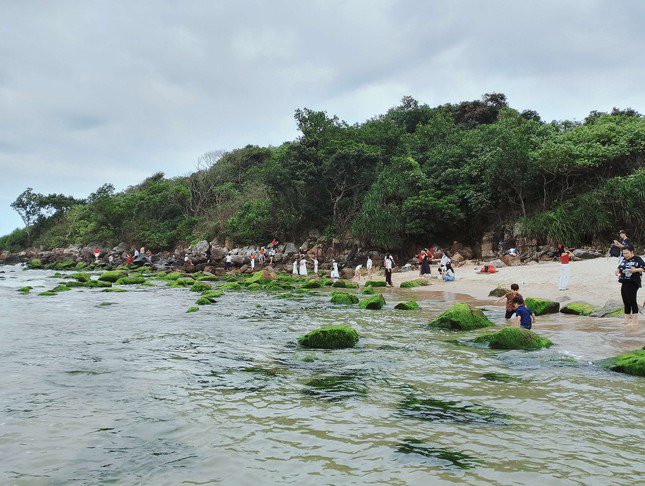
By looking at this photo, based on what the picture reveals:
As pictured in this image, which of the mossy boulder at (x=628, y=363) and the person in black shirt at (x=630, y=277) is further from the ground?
the person in black shirt at (x=630, y=277)

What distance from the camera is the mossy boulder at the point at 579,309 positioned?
499 inches

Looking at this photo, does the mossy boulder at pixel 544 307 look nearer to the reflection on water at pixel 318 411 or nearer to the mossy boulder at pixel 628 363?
the reflection on water at pixel 318 411

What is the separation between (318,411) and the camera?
5840 millimetres

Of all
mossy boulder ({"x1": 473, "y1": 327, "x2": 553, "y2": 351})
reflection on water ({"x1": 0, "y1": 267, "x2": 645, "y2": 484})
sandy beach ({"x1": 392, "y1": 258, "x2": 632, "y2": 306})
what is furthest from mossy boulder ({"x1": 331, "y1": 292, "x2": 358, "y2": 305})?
mossy boulder ({"x1": 473, "y1": 327, "x2": 553, "y2": 351})

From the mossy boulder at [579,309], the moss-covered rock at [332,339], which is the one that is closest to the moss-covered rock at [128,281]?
the moss-covered rock at [332,339]

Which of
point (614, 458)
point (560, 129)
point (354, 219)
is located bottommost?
point (614, 458)

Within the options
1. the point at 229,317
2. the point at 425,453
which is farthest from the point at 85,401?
the point at 229,317

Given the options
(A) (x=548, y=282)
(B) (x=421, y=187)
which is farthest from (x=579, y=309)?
(B) (x=421, y=187)

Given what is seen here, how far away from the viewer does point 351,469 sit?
425 cm

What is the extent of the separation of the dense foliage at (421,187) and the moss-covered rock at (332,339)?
21242 mm

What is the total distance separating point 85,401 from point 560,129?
113 ft

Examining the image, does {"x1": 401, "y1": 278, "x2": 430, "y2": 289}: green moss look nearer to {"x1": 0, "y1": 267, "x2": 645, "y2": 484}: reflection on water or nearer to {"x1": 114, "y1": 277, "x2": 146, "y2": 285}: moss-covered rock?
{"x1": 0, "y1": 267, "x2": 645, "y2": 484}: reflection on water

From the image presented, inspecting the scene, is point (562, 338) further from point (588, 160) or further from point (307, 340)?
point (588, 160)

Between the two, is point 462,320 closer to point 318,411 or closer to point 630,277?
point 630,277
